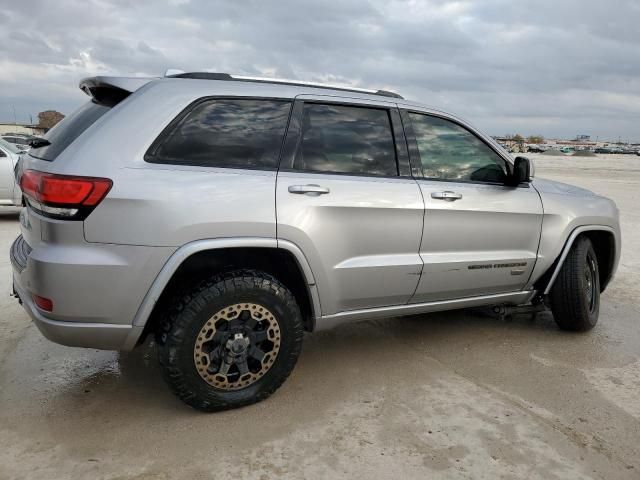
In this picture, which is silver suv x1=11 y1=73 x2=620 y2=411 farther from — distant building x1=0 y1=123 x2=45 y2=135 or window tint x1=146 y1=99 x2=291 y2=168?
distant building x1=0 y1=123 x2=45 y2=135

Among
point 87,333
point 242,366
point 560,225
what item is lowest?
point 242,366

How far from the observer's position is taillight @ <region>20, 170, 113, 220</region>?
8.29 feet

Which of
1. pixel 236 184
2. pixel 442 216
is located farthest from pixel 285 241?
pixel 442 216

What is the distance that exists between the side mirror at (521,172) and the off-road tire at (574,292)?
824mm

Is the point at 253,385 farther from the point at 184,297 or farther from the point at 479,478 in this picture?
the point at 479,478

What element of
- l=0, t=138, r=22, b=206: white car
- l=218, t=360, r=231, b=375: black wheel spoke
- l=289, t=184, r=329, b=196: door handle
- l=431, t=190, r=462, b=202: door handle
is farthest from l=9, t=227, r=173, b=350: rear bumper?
l=0, t=138, r=22, b=206: white car

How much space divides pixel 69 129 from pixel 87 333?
3.78 feet

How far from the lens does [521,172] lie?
3.81 metres

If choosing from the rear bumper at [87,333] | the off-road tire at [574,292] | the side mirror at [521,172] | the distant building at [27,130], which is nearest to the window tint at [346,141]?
the side mirror at [521,172]

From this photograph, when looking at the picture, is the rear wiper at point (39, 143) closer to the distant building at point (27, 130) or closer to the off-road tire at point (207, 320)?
the off-road tire at point (207, 320)

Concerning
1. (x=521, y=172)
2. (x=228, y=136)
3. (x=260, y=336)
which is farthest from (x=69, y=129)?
(x=521, y=172)

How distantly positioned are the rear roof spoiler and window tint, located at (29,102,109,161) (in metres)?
0.06

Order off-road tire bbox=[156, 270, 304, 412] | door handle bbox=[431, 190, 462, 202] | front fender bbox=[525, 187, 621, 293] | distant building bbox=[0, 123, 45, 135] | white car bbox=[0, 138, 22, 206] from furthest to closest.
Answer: distant building bbox=[0, 123, 45, 135], white car bbox=[0, 138, 22, 206], front fender bbox=[525, 187, 621, 293], door handle bbox=[431, 190, 462, 202], off-road tire bbox=[156, 270, 304, 412]

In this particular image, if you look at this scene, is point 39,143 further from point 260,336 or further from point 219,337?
point 260,336
